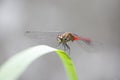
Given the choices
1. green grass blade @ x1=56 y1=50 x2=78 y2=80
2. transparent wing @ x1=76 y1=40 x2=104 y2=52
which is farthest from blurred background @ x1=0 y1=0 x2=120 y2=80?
green grass blade @ x1=56 y1=50 x2=78 y2=80

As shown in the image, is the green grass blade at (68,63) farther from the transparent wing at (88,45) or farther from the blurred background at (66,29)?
the blurred background at (66,29)

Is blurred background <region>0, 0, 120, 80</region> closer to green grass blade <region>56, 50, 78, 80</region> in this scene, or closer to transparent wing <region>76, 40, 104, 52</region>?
transparent wing <region>76, 40, 104, 52</region>

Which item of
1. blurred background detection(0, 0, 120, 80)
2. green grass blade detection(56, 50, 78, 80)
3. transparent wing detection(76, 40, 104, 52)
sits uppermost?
blurred background detection(0, 0, 120, 80)

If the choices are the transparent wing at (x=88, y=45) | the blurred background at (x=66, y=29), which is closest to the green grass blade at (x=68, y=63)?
the transparent wing at (x=88, y=45)

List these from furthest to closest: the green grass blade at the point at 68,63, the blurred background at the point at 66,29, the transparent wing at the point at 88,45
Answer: the blurred background at the point at 66,29 → the transparent wing at the point at 88,45 → the green grass blade at the point at 68,63

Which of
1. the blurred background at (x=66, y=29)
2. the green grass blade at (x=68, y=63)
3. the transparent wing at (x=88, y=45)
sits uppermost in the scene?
the blurred background at (x=66, y=29)

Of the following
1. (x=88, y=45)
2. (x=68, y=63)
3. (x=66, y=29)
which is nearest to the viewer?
(x=68, y=63)

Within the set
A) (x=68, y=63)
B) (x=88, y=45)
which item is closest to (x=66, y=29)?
(x=88, y=45)

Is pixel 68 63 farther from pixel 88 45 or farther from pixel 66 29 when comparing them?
pixel 66 29

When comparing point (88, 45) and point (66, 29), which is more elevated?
point (66, 29)
